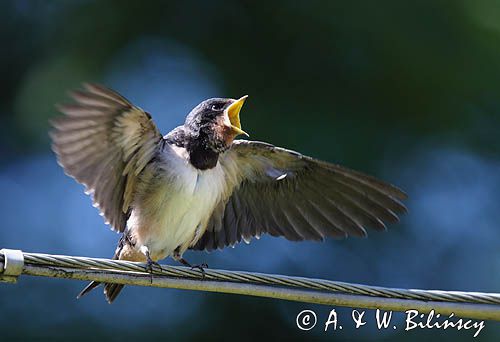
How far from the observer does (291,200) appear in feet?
19.5

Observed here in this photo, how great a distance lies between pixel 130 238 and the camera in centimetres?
556

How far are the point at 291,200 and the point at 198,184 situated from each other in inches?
26.3

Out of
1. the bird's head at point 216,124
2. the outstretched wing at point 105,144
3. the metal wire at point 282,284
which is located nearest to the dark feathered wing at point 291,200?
the bird's head at point 216,124

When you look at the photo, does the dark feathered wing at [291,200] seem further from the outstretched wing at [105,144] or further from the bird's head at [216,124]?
the outstretched wing at [105,144]

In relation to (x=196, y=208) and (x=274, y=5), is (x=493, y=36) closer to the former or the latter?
(x=274, y=5)

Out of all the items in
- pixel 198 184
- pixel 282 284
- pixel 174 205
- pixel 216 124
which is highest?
pixel 216 124

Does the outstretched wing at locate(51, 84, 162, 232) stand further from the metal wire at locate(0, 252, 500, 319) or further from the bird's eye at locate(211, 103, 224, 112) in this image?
the metal wire at locate(0, 252, 500, 319)

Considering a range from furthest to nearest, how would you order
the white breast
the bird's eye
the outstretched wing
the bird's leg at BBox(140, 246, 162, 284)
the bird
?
the bird's eye < the white breast < the bird < the outstretched wing < the bird's leg at BBox(140, 246, 162, 284)

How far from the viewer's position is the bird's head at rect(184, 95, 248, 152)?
18.1ft

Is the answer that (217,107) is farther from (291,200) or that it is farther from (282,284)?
(282,284)

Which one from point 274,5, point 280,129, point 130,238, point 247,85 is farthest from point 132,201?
point 274,5

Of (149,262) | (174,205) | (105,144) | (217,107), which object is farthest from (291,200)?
(149,262)

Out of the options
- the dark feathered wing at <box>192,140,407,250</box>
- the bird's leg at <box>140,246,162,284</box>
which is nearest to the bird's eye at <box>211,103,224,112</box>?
the dark feathered wing at <box>192,140,407,250</box>

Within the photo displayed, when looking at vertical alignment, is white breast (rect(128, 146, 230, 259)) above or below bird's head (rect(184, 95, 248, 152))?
below
